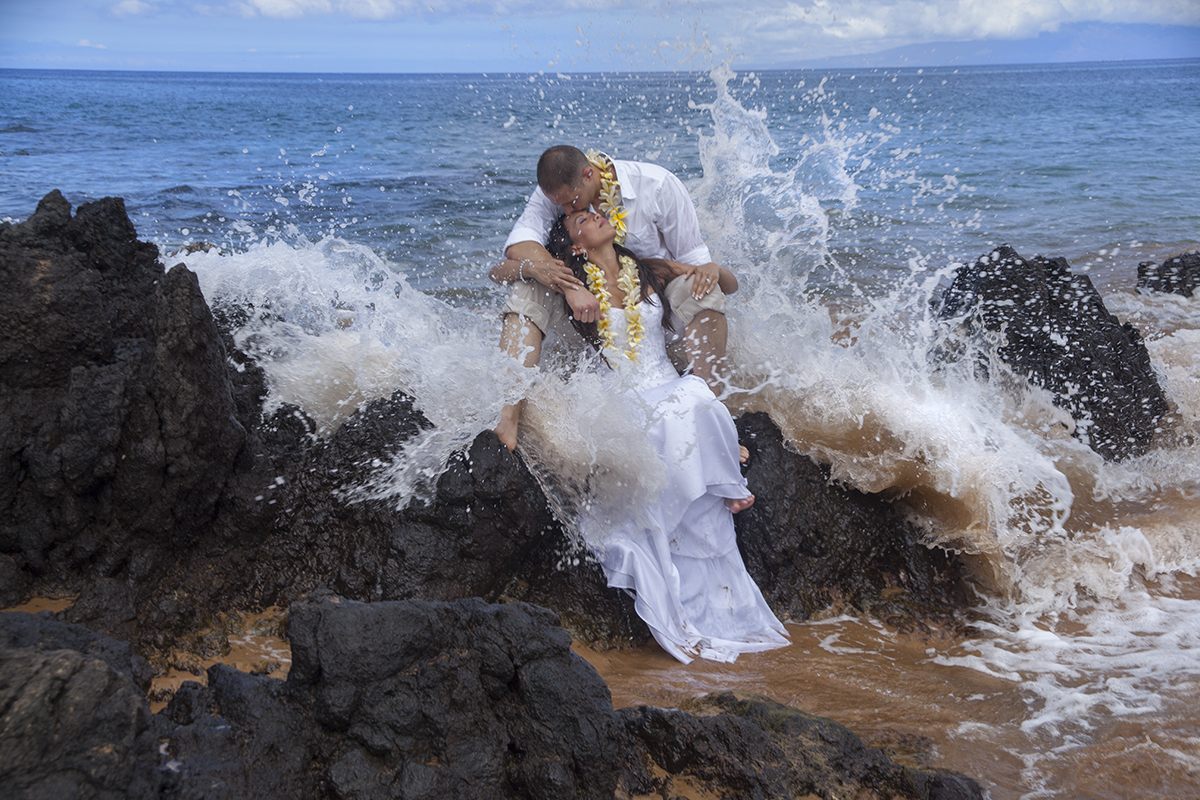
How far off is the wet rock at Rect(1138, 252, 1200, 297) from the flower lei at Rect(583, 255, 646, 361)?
7.06m

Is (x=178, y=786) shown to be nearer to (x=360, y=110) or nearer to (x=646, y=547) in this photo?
(x=646, y=547)

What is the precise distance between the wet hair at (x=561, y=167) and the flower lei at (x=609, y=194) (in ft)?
0.73

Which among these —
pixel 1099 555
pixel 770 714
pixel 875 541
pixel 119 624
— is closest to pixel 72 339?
pixel 119 624

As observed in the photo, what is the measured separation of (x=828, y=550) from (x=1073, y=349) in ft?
8.50

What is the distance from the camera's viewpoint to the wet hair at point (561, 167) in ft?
11.7

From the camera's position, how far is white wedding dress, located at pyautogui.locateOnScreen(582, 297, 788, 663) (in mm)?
3268

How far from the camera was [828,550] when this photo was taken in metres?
3.66

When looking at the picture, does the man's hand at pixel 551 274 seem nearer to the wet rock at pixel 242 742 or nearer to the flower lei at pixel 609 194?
the flower lei at pixel 609 194

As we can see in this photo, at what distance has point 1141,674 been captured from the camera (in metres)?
2.83

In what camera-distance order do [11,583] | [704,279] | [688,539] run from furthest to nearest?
[704,279], [688,539], [11,583]

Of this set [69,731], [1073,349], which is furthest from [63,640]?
[1073,349]

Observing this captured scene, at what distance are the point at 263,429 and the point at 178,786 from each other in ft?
6.89

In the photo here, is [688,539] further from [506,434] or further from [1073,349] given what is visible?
[1073,349]

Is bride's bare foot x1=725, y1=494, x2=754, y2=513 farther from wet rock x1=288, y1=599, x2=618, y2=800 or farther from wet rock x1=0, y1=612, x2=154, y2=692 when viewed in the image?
→ wet rock x1=0, y1=612, x2=154, y2=692
